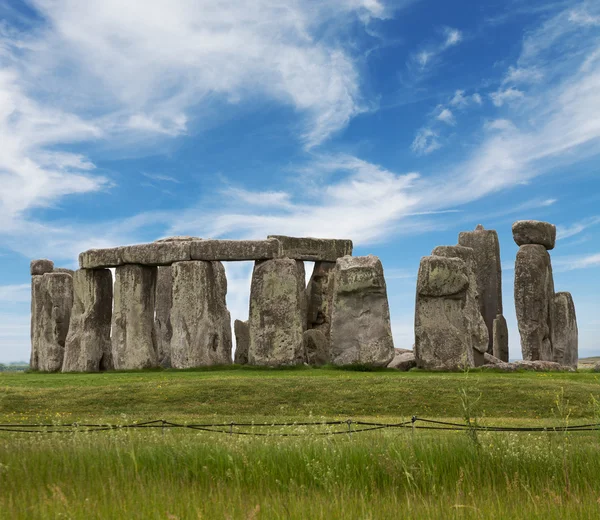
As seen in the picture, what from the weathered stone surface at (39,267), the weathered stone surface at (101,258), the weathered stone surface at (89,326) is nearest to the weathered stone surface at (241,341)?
the weathered stone surface at (89,326)

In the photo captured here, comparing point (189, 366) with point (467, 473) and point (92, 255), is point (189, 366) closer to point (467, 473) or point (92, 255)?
point (92, 255)

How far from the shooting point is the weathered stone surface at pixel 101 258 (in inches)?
955

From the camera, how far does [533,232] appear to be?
25.4 meters

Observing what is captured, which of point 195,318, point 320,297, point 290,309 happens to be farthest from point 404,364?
point 320,297

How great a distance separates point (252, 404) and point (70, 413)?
3749mm

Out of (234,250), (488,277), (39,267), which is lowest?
(488,277)

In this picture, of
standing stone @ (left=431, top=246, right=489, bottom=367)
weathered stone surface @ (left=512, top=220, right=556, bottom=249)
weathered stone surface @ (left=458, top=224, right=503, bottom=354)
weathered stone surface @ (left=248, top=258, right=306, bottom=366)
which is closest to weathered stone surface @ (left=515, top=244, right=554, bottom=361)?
weathered stone surface @ (left=512, top=220, right=556, bottom=249)

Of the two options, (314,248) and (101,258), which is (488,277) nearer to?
(314,248)

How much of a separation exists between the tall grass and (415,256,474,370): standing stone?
12.4 metres

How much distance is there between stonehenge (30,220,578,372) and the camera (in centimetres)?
2130

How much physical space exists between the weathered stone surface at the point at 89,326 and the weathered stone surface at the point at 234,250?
4023 mm

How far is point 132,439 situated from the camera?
841cm

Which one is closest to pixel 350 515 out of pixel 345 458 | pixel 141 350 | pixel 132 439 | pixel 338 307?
pixel 345 458

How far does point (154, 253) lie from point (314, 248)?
21.6 ft
